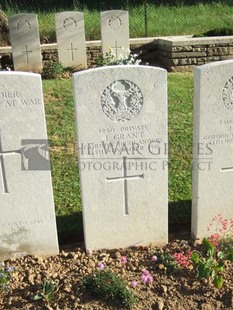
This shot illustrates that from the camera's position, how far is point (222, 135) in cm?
350

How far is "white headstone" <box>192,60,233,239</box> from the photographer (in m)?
3.30

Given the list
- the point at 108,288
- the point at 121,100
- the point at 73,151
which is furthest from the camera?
the point at 73,151

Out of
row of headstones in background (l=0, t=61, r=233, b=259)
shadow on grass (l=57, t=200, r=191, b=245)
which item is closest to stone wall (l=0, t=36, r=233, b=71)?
shadow on grass (l=57, t=200, r=191, b=245)

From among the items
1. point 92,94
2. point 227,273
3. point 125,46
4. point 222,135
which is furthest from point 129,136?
point 125,46

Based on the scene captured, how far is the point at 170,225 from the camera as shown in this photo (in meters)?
4.19

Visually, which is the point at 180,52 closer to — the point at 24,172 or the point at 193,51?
the point at 193,51

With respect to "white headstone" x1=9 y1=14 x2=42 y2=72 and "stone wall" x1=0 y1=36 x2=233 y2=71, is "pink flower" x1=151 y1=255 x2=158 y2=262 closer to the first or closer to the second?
"stone wall" x1=0 y1=36 x2=233 y2=71

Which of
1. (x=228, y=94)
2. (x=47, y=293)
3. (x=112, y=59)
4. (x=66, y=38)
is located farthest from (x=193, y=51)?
(x=47, y=293)

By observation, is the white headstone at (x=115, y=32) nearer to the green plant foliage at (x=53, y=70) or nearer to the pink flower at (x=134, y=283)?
the green plant foliage at (x=53, y=70)

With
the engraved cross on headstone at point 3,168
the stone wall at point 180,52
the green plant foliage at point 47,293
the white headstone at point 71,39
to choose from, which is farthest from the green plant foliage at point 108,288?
the white headstone at point 71,39

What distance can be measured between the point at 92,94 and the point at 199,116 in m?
0.87

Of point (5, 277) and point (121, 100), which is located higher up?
point (121, 100)

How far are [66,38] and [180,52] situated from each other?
267cm

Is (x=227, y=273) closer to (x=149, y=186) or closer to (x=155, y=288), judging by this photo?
(x=155, y=288)
